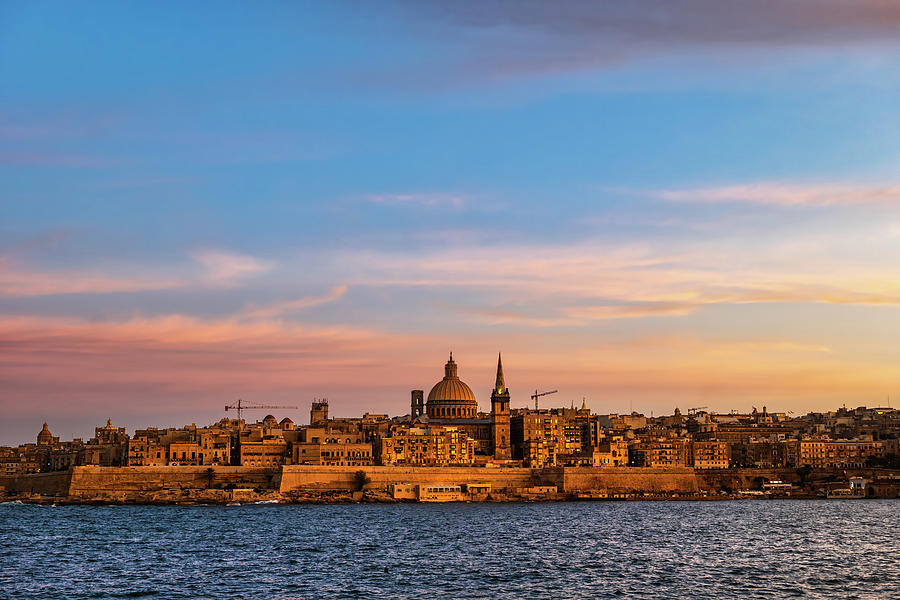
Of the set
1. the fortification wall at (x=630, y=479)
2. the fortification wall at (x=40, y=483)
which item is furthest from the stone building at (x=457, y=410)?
the fortification wall at (x=40, y=483)

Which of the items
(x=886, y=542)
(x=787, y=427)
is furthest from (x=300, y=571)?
(x=787, y=427)

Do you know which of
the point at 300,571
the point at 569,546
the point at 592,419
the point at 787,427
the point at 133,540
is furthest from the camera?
the point at 787,427

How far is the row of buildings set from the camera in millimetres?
114062

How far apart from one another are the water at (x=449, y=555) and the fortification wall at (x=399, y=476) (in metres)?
22.8

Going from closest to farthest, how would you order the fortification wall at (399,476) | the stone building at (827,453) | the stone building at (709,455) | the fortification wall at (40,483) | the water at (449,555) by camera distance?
the water at (449,555), the fortification wall at (40,483), the fortification wall at (399,476), the stone building at (709,455), the stone building at (827,453)

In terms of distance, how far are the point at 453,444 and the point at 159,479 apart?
30995mm

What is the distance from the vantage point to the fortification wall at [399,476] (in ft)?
346

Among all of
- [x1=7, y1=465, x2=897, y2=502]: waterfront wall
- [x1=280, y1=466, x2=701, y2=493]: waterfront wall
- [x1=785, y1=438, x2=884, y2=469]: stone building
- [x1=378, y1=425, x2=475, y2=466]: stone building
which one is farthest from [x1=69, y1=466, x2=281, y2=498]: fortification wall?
[x1=785, y1=438, x2=884, y2=469]: stone building

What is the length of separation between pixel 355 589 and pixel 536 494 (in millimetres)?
71137

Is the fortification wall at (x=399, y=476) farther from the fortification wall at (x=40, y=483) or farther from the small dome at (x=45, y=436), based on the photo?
the small dome at (x=45, y=436)

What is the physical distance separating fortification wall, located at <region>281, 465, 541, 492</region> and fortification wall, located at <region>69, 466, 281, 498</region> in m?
1.87

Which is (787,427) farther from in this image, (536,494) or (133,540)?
(133,540)

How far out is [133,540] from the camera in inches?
2297

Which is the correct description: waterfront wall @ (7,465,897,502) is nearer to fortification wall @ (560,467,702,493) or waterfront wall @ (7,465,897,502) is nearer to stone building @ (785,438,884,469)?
fortification wall @ (560,467,702,493)
